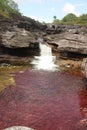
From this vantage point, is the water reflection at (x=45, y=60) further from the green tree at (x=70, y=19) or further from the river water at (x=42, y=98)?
the green tree at (x=70, y=19)

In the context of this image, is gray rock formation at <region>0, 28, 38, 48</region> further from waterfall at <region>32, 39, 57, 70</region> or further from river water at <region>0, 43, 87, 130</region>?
river water at <region>0, 43, 87, 130</region>

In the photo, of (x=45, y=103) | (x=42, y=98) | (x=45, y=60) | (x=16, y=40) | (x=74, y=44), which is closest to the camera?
(x=45, y=103)

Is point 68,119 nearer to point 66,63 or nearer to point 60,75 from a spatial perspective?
point 60,75

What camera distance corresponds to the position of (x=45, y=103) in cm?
2670

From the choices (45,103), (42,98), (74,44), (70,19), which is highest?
(70,19)

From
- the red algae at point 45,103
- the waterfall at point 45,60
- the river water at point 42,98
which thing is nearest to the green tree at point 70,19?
the waterfall at point 45,60

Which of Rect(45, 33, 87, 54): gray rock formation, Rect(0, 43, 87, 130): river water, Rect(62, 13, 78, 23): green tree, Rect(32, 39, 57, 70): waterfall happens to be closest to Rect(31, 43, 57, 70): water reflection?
Rect(32, 39, 57, 70): waterfall

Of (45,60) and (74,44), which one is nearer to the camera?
(74,44)

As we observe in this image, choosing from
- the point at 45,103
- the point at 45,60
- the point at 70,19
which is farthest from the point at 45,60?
the point at 70,19

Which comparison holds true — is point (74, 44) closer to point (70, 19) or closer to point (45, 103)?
point (45, 103)

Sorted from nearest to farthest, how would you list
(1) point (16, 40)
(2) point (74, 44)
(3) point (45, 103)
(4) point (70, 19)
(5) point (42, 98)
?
1. (3) point (45, 103)
2. (5) point (42, 98)
3. (1) point (16, 40)
4. (2) point (74, 44)
5. (4) point (70, 19)

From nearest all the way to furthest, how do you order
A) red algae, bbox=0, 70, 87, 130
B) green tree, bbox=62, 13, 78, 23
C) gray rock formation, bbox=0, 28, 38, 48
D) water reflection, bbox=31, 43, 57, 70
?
red algae, bbox=0, 70, 87, 130
water reflection, bbox=31, 43, 57, 70
gray rock formation, bbox=0, 28, 38, 48
green tree, bbox=62, 13, 78, 23

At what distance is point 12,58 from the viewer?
43.4m

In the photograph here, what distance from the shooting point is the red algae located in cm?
2241
